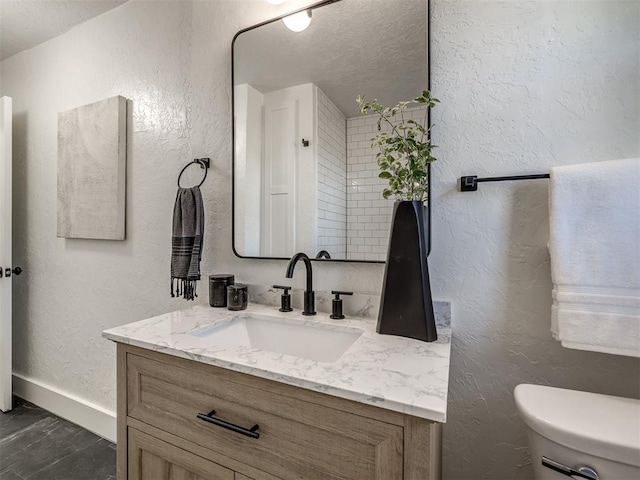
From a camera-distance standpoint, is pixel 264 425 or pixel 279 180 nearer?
pixel 264 425

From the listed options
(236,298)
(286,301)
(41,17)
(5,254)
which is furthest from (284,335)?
(41,17)

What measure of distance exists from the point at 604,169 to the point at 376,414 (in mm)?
796

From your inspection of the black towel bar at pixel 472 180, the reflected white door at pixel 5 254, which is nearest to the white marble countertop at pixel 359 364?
the black towel bar at pixel 472 180

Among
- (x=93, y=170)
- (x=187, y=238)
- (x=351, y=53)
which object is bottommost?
(x=187, y=238)

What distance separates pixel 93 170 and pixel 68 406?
1406 mm

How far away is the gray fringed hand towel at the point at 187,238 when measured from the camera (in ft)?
4.51

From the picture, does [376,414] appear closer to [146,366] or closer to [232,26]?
[146,366]

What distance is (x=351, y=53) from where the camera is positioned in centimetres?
118

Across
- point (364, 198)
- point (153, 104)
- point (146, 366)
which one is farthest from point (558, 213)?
point (153, 104)

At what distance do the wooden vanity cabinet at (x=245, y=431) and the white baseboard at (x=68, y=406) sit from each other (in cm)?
104

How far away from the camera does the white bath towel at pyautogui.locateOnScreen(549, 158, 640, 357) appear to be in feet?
2.50

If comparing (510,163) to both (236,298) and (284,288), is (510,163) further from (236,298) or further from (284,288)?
(236,298)

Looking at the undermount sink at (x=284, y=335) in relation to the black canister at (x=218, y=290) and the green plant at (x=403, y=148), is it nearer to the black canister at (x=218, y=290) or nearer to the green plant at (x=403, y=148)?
the black canister at (x=218, y=290)

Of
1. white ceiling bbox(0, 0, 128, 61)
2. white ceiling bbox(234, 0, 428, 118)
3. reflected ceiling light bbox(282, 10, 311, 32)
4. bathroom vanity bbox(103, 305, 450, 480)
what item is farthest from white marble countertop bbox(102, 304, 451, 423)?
white ceiling bbox(0, 0, 128, 61)
